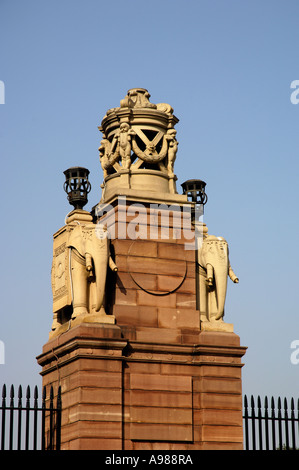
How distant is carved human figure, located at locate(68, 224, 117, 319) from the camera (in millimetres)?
26562

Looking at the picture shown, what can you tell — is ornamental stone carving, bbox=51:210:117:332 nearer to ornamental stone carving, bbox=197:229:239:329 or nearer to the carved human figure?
the carved human figure

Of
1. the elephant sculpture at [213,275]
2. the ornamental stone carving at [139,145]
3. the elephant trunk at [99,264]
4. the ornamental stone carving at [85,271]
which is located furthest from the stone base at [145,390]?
the ornamental stone carving at [139,145]

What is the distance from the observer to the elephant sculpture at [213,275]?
92.0ft

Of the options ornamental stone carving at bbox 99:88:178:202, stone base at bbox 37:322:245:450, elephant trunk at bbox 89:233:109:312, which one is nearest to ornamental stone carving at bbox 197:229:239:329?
stone base at bbox 37:322:245:450

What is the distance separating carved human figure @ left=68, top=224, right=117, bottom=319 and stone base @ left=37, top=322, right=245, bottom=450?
857mm

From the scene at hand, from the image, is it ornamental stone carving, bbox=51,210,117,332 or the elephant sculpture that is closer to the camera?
ornamental stone carving, bbox=51,210,117,332

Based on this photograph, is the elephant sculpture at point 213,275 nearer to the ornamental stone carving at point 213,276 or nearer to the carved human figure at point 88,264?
the ornamental stone carving at point 213,276

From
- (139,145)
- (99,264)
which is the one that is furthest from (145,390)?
(139,145)

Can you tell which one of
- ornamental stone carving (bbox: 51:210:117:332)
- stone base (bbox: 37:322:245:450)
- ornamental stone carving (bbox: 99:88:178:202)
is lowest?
stone base (bbox: 37:322:245:450)

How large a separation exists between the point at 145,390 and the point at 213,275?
395 cm

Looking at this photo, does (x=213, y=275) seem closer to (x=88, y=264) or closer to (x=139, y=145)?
(x=88, y=264)
